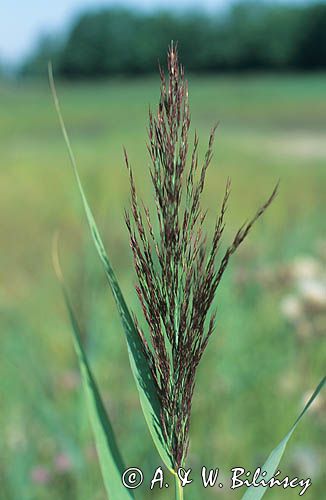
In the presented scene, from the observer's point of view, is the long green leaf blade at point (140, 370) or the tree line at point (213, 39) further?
the tree line at point (213, 39)

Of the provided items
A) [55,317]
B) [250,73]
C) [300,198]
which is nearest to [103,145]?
[300,198]

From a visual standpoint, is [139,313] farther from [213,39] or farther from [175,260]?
[213,39]

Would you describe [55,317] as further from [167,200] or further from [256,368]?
[167,200]

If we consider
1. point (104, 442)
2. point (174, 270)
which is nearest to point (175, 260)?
point (174, 270)

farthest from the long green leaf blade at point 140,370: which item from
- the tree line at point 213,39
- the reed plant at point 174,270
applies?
the tree line at point 213,39

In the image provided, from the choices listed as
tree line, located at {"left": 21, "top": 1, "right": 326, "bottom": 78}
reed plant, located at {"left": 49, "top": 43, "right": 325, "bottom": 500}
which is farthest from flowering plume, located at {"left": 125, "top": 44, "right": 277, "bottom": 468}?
tree line, located at {"left": 21, "top": 1, "right": 326, "bottom": 78}

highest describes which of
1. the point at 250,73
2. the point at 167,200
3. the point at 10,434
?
the point at 250,73

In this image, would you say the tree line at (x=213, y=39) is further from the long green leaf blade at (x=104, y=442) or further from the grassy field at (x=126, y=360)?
the long green leaf blade at (x=104, y=442)

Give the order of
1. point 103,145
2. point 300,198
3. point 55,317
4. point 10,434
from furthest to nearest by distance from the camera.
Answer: point 103,145
point 300,198
point 55,317
point 10,434
